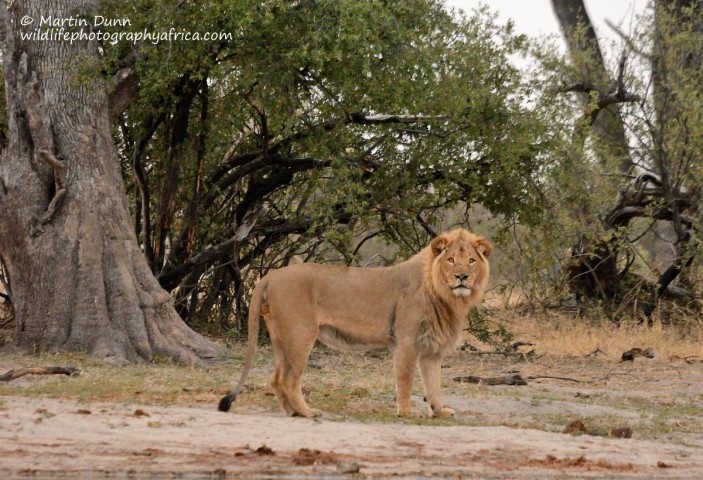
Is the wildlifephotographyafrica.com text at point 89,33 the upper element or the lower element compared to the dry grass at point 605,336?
upper

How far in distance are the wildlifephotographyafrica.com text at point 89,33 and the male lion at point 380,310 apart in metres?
4.13

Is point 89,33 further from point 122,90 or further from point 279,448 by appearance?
point 279,448

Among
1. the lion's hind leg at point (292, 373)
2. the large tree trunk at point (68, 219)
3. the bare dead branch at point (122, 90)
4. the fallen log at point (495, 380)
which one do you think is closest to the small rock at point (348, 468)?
the lion's hind leg at point (292, 373)

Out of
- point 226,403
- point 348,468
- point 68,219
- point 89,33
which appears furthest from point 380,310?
point 89,33

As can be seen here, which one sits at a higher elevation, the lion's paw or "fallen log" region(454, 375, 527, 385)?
"fallen log" region(454, 375, 527, 385)

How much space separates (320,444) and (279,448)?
10.3 inches

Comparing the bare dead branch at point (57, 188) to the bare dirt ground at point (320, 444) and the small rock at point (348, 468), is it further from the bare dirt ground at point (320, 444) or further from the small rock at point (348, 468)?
the small rock at point (348, 468)

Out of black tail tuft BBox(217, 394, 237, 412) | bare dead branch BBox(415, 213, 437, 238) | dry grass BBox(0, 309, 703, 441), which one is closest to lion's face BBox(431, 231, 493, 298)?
dry grass BBox(0, 309, 703, 441)

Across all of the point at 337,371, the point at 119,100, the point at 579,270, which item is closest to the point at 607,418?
the point at 337,371

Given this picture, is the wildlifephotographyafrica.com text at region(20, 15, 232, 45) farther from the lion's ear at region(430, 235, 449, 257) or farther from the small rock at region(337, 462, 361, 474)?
the small rock at region(337, 462, 361, 474)

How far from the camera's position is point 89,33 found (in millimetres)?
10898

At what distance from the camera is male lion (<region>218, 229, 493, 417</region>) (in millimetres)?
7160

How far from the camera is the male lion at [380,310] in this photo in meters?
7.16

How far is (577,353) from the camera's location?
13.1 metres
